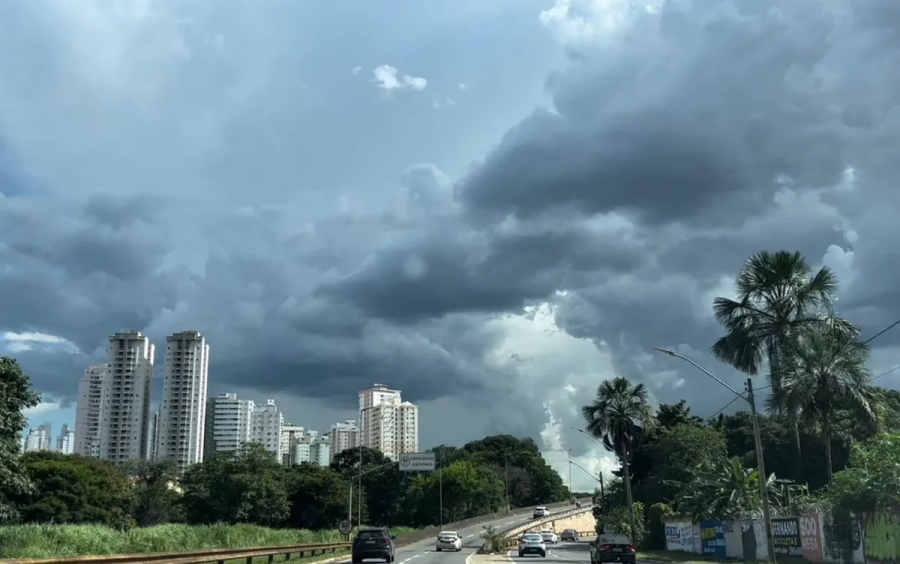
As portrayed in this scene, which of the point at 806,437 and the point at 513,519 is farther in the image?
the point at 513,519

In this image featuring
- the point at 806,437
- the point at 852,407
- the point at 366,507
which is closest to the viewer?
the point at 852,407

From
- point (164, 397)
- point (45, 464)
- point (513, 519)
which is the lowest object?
point (513, 519)

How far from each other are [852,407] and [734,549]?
10092 millimetres

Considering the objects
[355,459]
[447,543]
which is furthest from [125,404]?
[447,543]

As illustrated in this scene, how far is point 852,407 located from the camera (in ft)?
127

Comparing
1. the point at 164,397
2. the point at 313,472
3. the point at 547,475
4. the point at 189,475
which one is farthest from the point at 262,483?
the point at 164,397

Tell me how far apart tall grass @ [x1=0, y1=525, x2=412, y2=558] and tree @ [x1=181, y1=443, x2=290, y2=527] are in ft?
165

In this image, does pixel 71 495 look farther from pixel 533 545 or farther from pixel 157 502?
pixel 533 545

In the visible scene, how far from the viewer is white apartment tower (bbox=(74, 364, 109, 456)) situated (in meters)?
193

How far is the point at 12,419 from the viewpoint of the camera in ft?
120

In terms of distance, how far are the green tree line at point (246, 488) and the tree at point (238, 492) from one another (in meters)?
0.12

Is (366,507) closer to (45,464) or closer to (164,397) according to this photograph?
(45,464)

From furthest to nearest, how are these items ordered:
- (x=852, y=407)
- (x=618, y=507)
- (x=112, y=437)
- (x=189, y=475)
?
(x=112, y=437)
(x=189, y=475)
(x=618, y=507)
(x=852, y=407)

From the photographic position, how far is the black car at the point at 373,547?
36.2 meters
